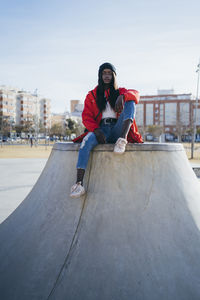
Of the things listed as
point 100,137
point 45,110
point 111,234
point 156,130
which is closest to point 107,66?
point 100,137

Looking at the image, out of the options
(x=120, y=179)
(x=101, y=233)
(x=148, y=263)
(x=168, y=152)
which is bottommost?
(x=148, y=263)

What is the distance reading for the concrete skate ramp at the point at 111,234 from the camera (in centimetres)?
257

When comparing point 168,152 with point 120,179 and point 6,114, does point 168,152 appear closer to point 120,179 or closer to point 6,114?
point 120,179

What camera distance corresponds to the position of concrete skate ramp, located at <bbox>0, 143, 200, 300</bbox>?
2.57m

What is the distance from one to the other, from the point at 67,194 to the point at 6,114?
8716 centimetres

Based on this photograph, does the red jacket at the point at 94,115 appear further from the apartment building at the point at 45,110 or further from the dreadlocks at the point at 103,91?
the apartment building at the point at 45,110

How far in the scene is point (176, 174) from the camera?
3.42 m

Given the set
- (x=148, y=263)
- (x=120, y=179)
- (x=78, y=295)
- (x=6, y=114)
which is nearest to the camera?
(x=78, y=295)

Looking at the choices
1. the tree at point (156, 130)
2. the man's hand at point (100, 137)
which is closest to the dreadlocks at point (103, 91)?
the man's hand at point (100, 137)

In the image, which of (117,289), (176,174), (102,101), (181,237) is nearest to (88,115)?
(102,101)

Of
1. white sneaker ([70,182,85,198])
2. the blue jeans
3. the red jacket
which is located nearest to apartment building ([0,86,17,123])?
the red jacket

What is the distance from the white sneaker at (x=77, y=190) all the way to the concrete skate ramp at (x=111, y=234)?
95 millimetres

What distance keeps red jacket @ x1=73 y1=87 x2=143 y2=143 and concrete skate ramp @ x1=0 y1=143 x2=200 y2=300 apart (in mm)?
354

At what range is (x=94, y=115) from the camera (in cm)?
381
